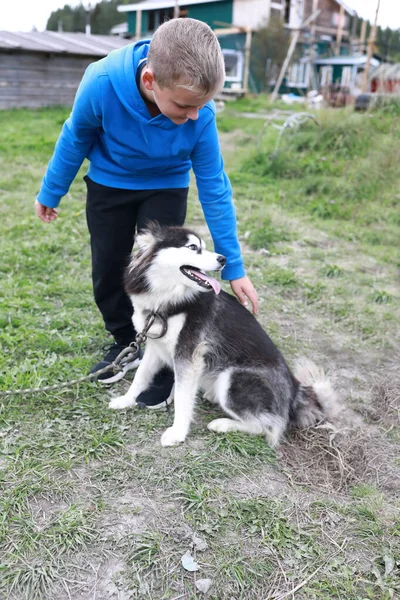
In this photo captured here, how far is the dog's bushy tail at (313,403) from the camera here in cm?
274

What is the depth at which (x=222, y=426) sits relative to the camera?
266 cm

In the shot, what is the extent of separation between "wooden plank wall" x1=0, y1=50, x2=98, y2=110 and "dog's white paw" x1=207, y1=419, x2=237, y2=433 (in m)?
13.0

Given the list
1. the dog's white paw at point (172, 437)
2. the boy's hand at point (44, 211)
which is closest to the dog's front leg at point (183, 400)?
the dog's white paw at point (172, 437)

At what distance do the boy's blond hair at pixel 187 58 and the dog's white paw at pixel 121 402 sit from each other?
1.59m

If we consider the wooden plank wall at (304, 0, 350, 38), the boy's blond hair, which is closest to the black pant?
the boy's blond hair

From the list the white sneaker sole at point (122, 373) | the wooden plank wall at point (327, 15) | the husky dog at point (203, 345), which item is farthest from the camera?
the wooden plank wall at point (327, 15)

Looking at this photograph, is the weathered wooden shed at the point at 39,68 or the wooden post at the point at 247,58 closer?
the weathered wooden shed at the point at 39,68

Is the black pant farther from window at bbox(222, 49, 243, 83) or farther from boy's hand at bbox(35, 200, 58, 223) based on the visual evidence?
window at bbox(222, 49, 243, 83)

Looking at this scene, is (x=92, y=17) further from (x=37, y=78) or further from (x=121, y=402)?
(x=121, y=402)

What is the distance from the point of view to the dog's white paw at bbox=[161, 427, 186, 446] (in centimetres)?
253

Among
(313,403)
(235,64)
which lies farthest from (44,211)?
(235,64)

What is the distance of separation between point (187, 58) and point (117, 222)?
1.10m

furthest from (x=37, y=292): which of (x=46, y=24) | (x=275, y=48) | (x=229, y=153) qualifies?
(x=46, y=24)

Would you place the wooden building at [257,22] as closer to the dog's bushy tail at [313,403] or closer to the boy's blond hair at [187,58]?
the dog's bushy tail at [313,403]
